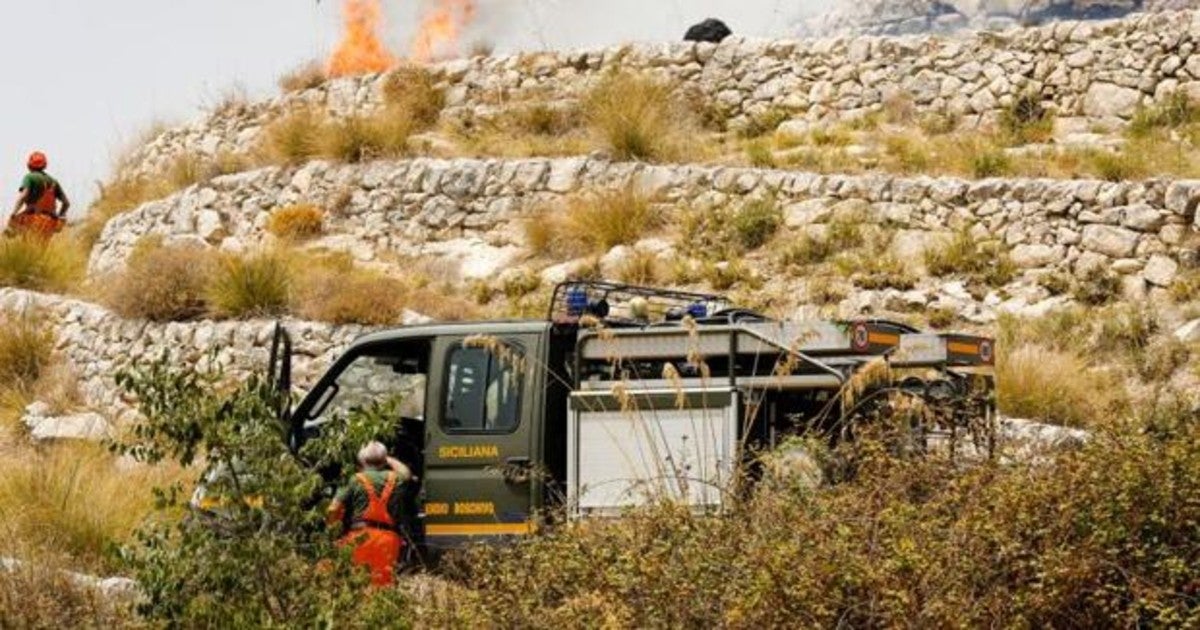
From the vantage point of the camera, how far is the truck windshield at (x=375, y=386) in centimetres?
1132

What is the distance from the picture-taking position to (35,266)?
22.5 metres

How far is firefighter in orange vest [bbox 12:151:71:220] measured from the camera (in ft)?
76.4

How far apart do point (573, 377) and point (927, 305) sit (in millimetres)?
7595

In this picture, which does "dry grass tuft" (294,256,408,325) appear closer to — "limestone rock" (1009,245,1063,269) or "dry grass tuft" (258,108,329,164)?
"dry grass tuft" (258,108,329,164)

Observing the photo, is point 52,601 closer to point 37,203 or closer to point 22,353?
point 22,353

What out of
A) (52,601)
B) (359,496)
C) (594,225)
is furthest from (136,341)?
(52,601)

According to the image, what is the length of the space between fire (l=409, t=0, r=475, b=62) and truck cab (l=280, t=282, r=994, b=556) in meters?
15.6

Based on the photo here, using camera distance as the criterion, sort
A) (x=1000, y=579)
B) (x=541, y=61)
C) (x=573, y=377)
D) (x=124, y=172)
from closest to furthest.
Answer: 1. (x=1000, y=579)
2. (x=573, y=377)
3. (x=541, y=61)
4. (x=124, y=172)

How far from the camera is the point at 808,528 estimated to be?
7.19 meters

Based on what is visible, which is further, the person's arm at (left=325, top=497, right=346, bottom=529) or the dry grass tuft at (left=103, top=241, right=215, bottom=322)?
the dry grass tuft at (left=103, top=241, right=215, bottom=322)

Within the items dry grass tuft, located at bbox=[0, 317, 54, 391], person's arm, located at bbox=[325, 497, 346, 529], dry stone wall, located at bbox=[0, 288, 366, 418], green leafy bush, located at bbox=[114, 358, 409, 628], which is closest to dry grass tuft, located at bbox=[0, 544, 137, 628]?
green leafy bush, located at bbox=[114, 358, 409, 628]

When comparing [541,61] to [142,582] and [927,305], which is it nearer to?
[927,305]

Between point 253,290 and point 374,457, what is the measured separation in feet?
Answer: 30.6

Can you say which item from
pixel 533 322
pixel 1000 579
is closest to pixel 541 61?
pixel 533 322
